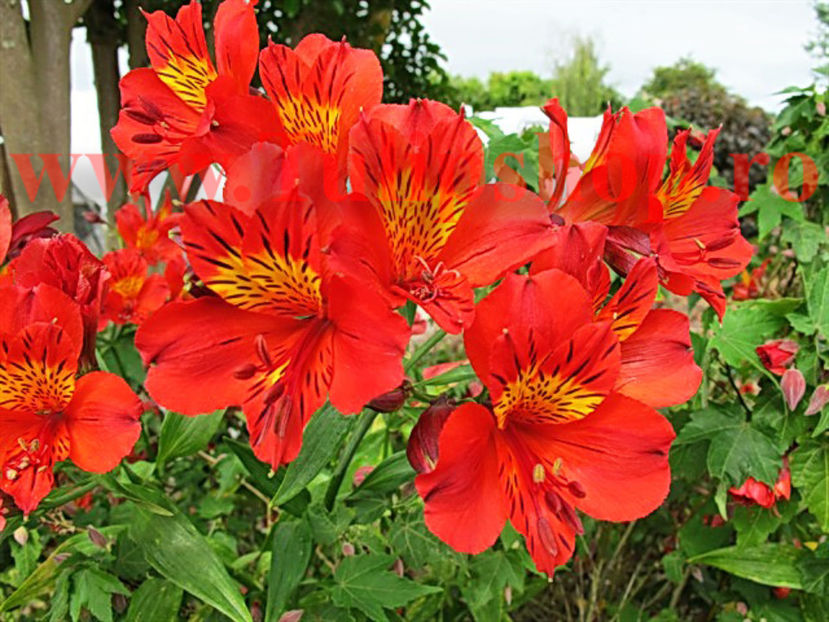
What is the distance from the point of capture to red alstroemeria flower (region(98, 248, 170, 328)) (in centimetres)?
119

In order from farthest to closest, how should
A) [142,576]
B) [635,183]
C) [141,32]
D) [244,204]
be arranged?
[141,32] < [142,576] < [635,183] < [244,204]

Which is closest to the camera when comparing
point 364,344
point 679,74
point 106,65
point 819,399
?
point 364,344

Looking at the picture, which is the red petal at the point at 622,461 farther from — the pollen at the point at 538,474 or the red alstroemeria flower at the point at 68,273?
the red alstroemeria flower at the point at 68,273

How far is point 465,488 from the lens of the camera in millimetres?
473

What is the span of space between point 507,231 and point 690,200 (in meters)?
0.20

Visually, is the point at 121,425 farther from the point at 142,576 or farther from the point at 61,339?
the point at 142,576

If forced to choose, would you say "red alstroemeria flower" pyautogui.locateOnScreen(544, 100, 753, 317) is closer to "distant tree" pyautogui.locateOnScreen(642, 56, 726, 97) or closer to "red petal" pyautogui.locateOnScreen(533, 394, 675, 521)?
"red petal" pyautogui.locateOnScreen(533, 394, 675, 521)

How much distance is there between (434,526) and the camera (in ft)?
1.52

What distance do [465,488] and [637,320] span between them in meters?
0.17

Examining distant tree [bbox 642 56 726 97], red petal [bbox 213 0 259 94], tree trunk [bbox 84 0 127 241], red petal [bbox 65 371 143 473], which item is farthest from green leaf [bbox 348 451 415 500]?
distant tree [bbox 642 56 726 97]

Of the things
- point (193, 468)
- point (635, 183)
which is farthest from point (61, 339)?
point (193, 468)

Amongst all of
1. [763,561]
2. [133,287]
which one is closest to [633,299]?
[763,561]

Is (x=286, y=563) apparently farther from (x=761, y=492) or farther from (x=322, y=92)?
(x=761, y=492)

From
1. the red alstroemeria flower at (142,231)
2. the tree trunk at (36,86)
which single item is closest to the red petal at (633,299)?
the red alstroemeria flower at (142,231)
